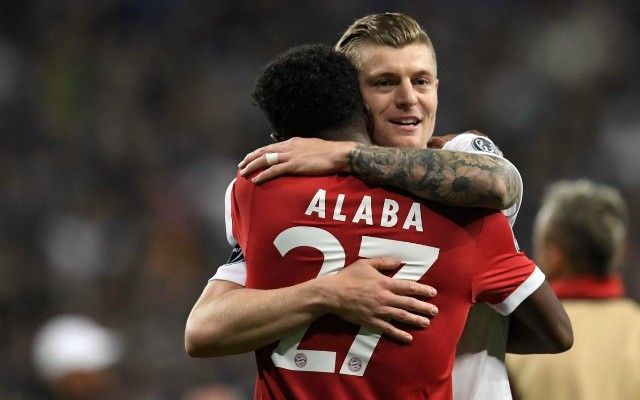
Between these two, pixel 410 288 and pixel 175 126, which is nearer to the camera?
pixel 410 288

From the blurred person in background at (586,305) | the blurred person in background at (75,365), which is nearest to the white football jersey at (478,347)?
the blurred person in background at (586,305)

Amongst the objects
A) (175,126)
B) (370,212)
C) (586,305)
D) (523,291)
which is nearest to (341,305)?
(370,212)

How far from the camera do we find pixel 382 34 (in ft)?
10.2

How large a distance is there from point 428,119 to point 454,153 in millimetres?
440

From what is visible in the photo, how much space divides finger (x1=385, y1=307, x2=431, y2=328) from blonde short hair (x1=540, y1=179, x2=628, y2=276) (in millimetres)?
1238

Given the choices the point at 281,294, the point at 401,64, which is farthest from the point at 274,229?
the point at 401,64

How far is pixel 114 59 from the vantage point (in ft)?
35.3

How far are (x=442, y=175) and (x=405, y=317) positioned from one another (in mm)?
337

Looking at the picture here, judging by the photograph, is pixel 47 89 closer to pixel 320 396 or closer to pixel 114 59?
pixel 114 59

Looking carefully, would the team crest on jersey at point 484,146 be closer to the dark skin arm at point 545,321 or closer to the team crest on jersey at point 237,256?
the dark skin arm at point 545,321

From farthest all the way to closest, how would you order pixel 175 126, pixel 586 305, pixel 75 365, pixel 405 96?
pixel 175 126 → pixel 75 365 → pixel 586 305 → pixel 405 96

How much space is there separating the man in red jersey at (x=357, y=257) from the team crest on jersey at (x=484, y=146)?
0.21m

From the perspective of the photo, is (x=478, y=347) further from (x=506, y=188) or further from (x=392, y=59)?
(x=392, y=59)

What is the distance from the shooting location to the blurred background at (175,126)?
8805 millimetres
